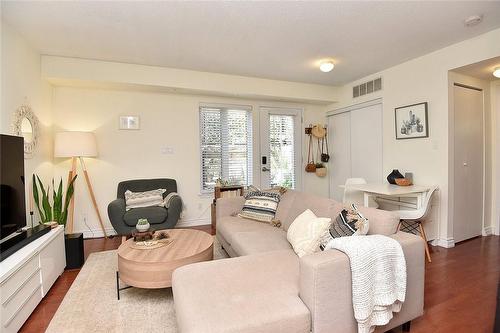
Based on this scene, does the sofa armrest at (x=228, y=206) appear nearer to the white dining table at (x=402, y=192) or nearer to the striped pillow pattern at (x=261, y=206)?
the striped pillow pattern at (x=261, y=206)

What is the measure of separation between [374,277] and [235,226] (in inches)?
61.4

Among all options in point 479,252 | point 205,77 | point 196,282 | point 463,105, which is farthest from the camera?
point 205,77

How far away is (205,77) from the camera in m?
4.05

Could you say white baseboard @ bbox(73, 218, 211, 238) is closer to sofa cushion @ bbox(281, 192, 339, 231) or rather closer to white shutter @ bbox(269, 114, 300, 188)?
white shutter @ bbox(269, 114, 300, 188)

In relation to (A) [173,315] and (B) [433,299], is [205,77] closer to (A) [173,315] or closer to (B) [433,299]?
(A) [173,315]

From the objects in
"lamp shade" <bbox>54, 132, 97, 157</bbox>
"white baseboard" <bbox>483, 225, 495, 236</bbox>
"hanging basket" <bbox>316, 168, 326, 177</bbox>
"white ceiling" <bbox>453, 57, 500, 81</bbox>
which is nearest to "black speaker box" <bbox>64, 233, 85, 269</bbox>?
"lamp shade" <bbox>54, 132, 97, 157</bbox>

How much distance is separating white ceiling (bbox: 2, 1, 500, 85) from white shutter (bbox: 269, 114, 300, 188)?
145 centimetres

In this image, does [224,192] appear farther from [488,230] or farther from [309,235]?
[488,230]

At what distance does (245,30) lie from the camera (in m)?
2.73

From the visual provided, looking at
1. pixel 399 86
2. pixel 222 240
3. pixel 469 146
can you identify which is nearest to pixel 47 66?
pixel 222 240

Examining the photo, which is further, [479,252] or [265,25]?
[479,252]

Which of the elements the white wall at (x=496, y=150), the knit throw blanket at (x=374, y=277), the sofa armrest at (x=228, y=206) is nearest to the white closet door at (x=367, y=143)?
the white wall at (x=496, y=150)

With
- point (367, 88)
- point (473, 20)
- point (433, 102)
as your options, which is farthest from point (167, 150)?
point (473, 20)

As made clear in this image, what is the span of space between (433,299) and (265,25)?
2.81 metres
